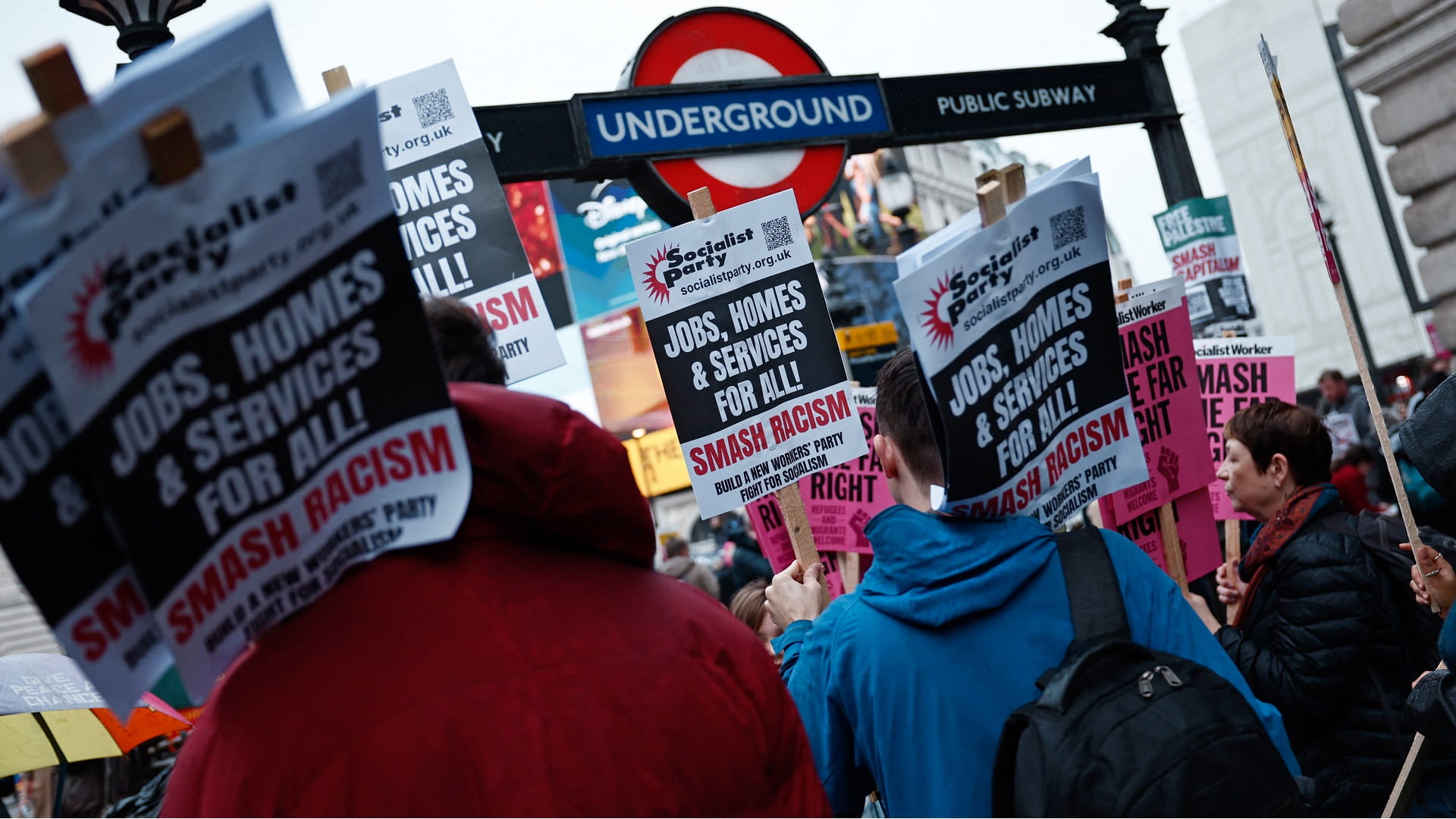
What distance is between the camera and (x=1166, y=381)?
448 cm

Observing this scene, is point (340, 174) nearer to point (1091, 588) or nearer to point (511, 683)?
point (511, 683)

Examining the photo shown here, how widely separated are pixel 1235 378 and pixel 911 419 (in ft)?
12.1

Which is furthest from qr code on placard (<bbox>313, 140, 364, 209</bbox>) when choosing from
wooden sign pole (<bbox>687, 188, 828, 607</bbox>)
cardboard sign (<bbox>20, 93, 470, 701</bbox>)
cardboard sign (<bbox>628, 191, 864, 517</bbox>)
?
cardboard sign (<bbox>628, 191, 864, 517</bbox>)

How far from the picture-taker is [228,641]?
141 cm

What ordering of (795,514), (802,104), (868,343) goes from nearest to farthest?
1. (795,514)
2. (802,104)
3. (868,343)

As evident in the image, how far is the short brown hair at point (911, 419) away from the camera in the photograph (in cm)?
243

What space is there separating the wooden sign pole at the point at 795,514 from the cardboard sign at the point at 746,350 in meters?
0.04

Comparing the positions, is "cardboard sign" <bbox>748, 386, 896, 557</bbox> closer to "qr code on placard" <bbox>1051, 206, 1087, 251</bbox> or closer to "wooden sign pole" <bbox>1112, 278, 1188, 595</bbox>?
"wooden sign pole" <bbox>1112, 278, 1188, 595</bbox>

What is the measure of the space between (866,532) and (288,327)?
49.2 inches

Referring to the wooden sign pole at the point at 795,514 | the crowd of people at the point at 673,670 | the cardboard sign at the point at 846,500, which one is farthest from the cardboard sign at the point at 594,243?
the crowd of people at the point at 673,670

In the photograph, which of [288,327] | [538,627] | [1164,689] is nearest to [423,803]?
[538,627]

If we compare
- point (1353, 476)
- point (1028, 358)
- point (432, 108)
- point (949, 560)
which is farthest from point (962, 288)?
point (1353, 476)

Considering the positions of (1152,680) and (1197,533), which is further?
(1197,533)

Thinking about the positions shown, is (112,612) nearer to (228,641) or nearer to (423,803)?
(228,641)
